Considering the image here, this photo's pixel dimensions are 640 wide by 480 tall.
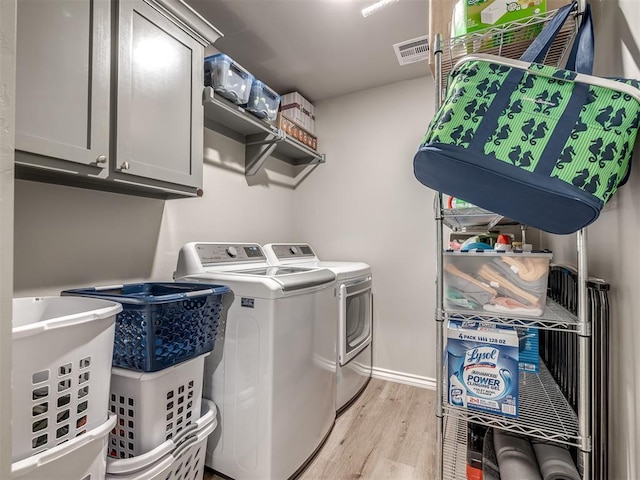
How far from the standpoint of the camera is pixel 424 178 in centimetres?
85

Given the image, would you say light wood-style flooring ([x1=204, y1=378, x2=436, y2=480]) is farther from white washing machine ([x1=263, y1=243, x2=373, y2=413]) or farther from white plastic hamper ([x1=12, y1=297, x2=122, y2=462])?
white plastic hamper ([x1=12, y1=297, x2=122, y2=462])

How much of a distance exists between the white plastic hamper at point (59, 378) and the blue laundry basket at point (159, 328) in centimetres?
12

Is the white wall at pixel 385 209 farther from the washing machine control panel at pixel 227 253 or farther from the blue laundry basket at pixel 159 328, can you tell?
the blue laundry basket at pixel 159 328

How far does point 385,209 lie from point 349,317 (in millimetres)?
1034

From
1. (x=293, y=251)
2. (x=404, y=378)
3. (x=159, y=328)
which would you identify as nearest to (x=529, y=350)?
(x=159, y=328)

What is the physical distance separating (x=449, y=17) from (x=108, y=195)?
1727 millimetres

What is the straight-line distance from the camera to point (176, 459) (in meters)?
1.21

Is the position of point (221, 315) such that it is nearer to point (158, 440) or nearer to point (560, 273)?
point (158, 440)

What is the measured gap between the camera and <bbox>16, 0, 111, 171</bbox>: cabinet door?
950 mm

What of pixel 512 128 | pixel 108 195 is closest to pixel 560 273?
pixel 512 128

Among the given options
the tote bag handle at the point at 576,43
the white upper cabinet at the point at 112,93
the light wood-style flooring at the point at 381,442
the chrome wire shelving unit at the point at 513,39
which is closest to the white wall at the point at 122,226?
the white upper cabinet at the point at 112,93

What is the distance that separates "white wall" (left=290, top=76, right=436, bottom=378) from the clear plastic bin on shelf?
138 centimetres

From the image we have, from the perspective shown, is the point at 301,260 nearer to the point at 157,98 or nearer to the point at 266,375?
the point at 266,375

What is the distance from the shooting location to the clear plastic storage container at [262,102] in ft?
6.67
